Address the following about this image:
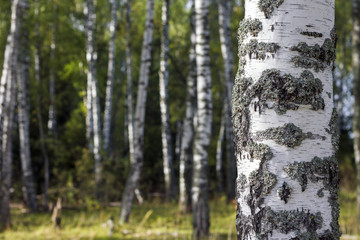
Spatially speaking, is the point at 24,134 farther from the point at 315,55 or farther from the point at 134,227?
the point at 315,55

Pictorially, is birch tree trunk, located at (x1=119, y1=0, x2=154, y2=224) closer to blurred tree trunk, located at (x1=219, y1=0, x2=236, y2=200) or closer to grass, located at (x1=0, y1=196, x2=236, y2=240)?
grass, located at (x1=0, y1=196, x2=236, y2=240)

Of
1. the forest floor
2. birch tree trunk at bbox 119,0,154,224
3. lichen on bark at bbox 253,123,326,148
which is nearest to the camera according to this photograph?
lichen on bark at bbox 253,123,326,148

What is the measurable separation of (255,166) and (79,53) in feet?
59.3

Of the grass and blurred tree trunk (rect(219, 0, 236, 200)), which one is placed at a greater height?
blurred tree trunk (rect(219, 0, 236, 200))

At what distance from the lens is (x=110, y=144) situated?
69.4 ft

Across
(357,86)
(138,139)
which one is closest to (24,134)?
(138,139)

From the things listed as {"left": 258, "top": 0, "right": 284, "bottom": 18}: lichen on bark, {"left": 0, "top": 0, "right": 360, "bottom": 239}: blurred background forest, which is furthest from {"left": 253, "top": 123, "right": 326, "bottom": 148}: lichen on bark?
{"left": 0, "top": 0, "right": 360, "bottom": 239}: blurred background forest

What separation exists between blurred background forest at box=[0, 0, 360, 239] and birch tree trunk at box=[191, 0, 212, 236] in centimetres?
48

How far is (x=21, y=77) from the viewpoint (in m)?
12.1

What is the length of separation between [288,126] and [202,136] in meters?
5.51

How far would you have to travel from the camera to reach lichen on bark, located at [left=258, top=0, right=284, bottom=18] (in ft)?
6.11

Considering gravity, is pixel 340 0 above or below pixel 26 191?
above

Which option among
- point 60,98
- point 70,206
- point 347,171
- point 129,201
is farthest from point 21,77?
point 347,171

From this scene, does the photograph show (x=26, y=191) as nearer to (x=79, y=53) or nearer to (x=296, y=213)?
(x=79, y=53)
